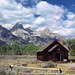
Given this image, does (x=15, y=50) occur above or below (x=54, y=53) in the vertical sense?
above

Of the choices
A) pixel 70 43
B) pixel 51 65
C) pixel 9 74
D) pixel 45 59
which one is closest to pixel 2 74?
pixel 9 74

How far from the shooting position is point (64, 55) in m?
31.0

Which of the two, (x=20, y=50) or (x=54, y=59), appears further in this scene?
(x=20, y=50)

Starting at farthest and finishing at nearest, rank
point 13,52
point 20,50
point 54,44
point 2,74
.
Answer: point 20,50
point 13,52
point 54,44
point 2,74

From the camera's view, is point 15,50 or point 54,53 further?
point 15,50

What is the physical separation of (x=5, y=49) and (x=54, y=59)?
273 ft

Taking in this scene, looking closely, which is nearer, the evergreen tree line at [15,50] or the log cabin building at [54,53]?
the log cabin building at [54,53]

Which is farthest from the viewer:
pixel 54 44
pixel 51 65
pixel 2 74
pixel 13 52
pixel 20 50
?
pixel 20 50

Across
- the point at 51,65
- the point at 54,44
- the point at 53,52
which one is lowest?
the point at 51,65

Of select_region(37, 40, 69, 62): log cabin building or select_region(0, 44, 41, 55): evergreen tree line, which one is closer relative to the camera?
select_region(37, 40, 69, 62): log cabin building

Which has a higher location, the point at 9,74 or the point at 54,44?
the point at 54,44

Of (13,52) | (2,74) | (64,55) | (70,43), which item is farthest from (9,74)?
(13,52)

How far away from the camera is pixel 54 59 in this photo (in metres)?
29.8

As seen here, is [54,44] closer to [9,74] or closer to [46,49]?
[46,49]
